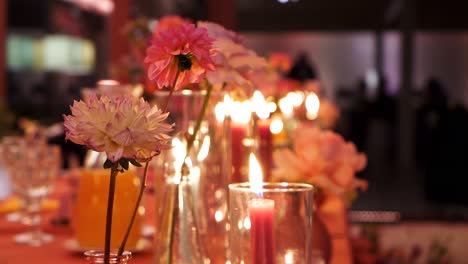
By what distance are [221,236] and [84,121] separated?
0.63 m

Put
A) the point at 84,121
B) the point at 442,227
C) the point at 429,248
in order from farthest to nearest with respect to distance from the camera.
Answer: the point at 442,227 < the point at 429,248 < the point at 84,121

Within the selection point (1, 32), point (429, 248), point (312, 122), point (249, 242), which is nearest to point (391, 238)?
point (429, 248)

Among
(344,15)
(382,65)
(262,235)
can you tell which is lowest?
(262,235)

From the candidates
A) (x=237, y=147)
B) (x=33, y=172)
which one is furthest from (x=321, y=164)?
(x=33, y=172)

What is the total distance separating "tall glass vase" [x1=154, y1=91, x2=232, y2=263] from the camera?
4.05ft

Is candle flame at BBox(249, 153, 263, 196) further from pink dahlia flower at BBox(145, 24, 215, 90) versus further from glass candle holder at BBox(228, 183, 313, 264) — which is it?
pink dahlia flower at BBox(145, 24, 215, 90)

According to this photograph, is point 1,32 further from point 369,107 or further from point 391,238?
point 369,107

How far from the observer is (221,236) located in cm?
139

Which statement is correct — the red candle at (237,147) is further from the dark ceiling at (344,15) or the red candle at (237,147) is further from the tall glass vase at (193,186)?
the dark ceiling at (344,15)

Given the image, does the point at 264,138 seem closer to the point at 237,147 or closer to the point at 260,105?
the point at 260,105

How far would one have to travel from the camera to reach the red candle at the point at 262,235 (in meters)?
0.83

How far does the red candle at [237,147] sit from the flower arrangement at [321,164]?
0.07 metres

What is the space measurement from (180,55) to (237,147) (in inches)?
25.1

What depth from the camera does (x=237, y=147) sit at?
155 centimetres
